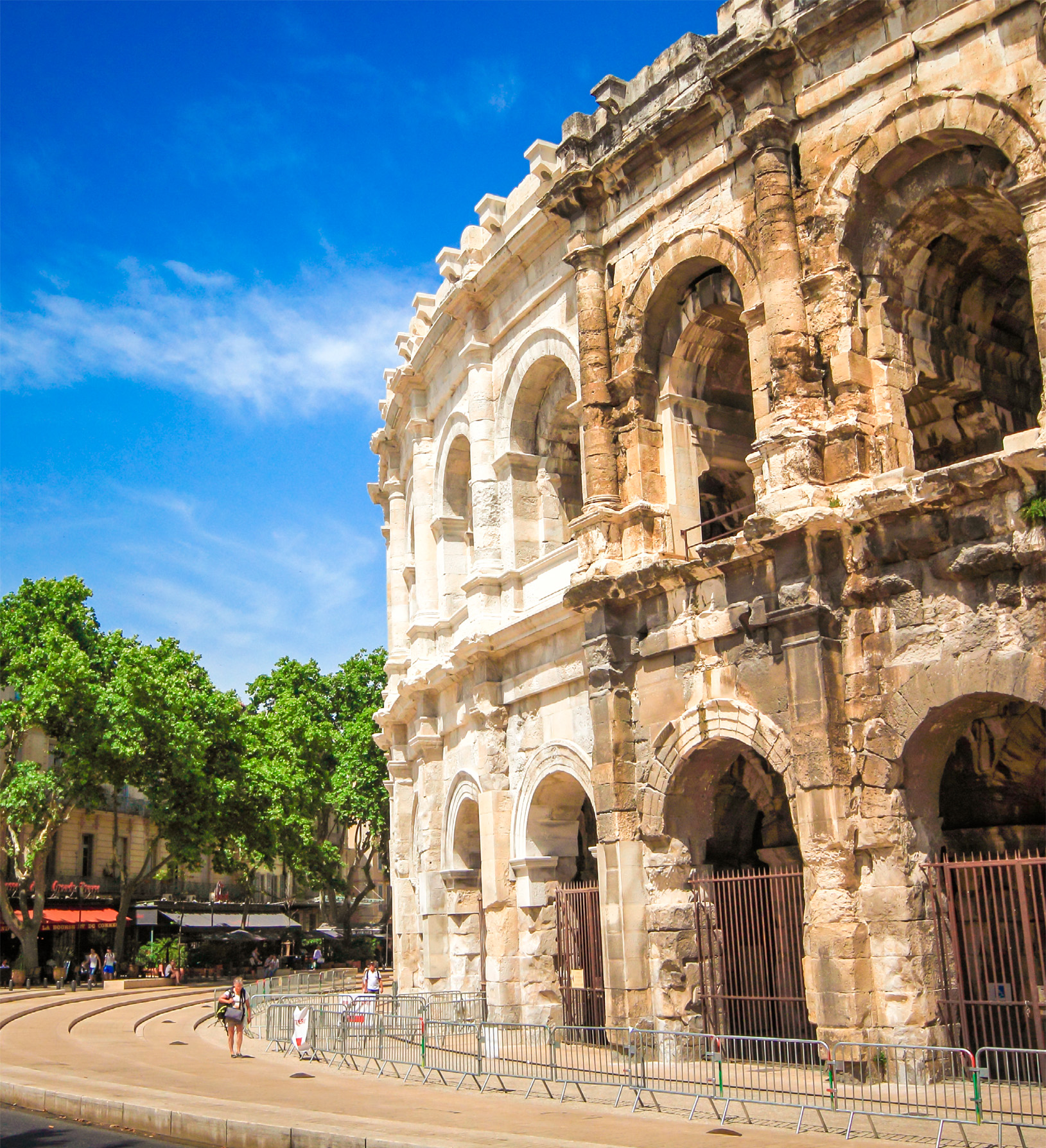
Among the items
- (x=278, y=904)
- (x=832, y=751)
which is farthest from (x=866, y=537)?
(x=278, y=904)

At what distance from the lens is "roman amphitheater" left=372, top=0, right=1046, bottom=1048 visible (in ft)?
36.4

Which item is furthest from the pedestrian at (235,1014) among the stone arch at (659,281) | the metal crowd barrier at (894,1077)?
the stone arch at (659,281)

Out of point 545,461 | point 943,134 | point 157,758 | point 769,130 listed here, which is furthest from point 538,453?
point 157,758

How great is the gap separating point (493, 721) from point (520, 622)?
5.37ft

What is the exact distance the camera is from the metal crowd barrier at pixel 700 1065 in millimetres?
9484

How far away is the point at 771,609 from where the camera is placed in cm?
1226

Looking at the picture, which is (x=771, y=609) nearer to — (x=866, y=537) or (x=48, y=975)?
(x=866, y=537)

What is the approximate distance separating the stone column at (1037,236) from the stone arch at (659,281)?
132 inches

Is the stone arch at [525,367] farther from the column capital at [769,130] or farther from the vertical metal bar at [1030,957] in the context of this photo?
the vertical metal bar at [1030,957]

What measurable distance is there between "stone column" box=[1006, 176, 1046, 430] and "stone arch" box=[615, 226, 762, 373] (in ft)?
11.0

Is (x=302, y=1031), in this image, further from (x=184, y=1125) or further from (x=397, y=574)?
(x=397, y=574)

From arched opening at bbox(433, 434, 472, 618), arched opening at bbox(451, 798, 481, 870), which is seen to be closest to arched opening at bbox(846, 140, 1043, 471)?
arched opening at bbox(433, 434, 472, 618)

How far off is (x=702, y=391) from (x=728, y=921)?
247 inches

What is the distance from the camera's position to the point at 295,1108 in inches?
429
